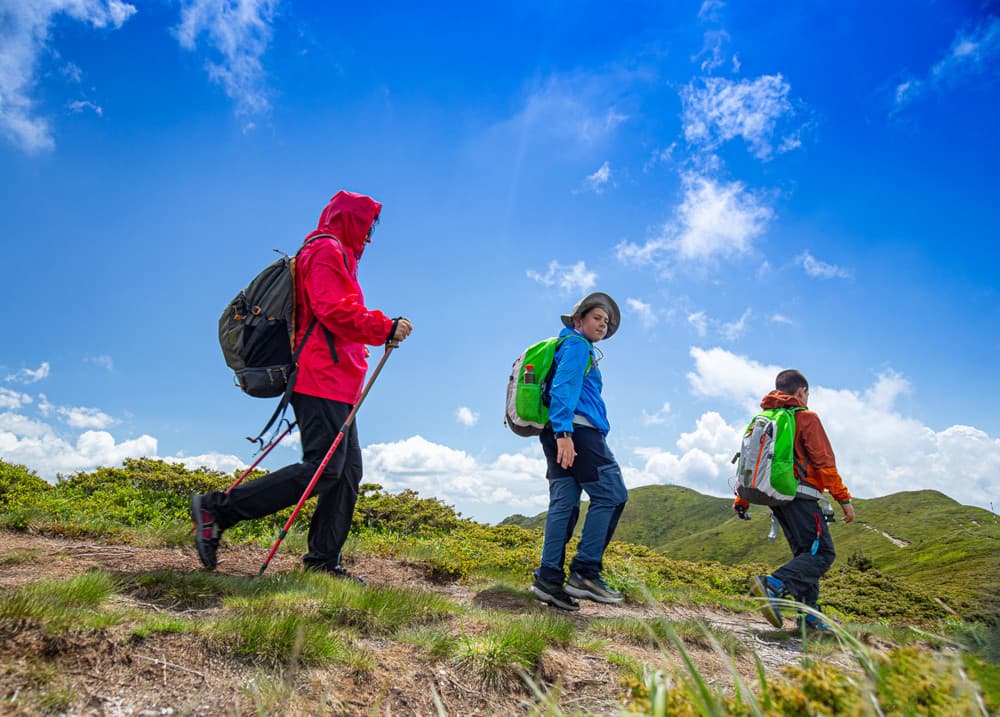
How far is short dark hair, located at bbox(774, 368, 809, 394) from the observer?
661 cm

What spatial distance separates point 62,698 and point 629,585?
6182 mm

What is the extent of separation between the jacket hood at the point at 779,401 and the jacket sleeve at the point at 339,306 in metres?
4.59

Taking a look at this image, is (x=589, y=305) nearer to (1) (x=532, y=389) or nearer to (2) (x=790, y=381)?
(1) (x=532, y=389)

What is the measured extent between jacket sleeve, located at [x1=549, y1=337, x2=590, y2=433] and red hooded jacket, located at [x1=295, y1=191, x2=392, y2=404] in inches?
65.4

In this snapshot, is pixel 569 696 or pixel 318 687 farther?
pixel 569 696

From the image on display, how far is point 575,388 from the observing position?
5.32 m

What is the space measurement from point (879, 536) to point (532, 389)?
72.7 metres

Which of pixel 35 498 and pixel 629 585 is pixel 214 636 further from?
pixel 35 498

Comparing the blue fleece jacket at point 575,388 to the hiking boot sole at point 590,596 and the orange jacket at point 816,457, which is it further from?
the orange jacket at point 816,457

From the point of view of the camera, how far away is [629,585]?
280 inches

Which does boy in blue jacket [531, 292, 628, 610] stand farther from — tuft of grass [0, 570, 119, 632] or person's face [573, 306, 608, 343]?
tuft of grass [0, 570, 119, 632]

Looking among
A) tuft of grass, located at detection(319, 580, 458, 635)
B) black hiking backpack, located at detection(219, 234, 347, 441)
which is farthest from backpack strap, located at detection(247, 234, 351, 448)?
tuft of grass, located at detection(319, 580, 458, 635)

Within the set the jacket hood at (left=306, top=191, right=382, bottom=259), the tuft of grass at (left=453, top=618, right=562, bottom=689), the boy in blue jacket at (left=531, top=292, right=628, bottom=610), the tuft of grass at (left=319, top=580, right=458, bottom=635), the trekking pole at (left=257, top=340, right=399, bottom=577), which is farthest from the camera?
the jacket hood at (left=306, top=191, right=382, bottom=259)

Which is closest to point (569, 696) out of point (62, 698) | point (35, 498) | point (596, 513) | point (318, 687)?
point (318, 687)
